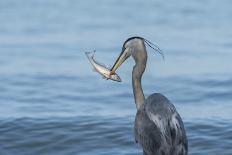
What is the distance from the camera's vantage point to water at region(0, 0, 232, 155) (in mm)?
12406

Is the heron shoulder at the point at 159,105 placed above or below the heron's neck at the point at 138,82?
below

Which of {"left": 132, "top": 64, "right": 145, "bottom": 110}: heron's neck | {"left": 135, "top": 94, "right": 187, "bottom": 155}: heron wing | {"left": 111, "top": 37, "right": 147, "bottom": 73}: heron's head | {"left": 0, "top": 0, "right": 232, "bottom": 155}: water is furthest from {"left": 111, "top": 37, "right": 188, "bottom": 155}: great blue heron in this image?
{"left": 0, "top": 0, "right": 232, "bottom": 155}: water

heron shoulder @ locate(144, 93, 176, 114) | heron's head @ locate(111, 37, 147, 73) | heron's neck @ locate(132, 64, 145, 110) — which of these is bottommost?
heron shoulder @ locate(144, 93, 176, 114)

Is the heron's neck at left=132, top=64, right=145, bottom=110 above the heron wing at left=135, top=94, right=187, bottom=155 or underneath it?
above

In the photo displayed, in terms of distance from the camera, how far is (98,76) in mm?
16031

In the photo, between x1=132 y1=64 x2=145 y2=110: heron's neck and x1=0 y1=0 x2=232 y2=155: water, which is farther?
x1=0 y1=0 x2=232 y2=155: water

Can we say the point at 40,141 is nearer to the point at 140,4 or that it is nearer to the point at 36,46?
the point at 36,46

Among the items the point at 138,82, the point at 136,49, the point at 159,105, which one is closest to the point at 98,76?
the point at 138,82

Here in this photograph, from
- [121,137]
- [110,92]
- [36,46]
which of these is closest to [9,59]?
[36,46]

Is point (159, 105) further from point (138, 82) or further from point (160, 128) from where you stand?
point (138, 82)

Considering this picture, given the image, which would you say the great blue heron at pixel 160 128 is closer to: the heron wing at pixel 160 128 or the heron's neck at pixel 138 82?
the heron wing at pixel 160 128

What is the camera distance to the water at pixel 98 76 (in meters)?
12.4

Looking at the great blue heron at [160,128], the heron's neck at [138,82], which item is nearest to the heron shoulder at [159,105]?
the great blue heron at [160,128]

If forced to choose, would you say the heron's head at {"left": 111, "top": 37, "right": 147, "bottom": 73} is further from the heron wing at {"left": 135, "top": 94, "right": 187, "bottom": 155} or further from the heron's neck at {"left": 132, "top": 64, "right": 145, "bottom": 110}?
the heron wing at {"left": 135, "top": 94, "right": 187, "bottom": 155}
